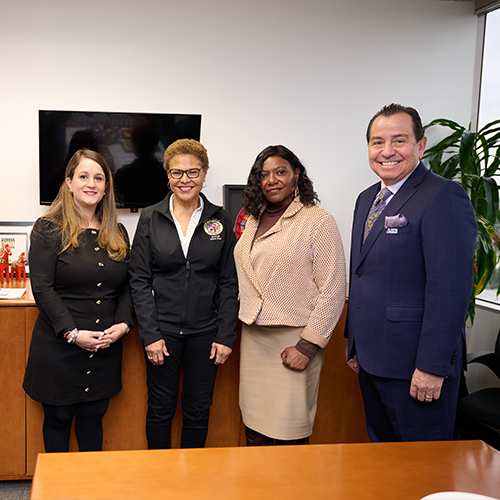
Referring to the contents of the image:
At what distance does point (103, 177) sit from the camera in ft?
6.82

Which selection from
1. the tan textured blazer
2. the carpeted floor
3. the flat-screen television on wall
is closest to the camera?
the tan textured blazer

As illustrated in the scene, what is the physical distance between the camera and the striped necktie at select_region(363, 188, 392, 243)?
5.80ft

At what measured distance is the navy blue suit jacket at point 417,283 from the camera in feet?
4.96

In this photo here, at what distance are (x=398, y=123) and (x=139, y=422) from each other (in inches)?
75.7

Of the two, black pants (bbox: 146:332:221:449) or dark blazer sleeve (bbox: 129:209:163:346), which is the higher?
dark blazer sleeve (bbox: 129:209:163:346)

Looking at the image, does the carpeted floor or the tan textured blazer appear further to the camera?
the carpeted floor

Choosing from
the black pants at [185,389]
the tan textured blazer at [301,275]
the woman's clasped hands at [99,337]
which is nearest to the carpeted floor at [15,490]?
the black pants at [185,389]

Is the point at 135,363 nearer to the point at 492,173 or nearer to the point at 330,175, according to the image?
the point at 330,175

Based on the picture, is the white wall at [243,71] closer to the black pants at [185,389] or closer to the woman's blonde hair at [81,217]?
the woman's blonde hair at [81,217]

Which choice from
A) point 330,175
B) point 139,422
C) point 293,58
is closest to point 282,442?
point 139,422

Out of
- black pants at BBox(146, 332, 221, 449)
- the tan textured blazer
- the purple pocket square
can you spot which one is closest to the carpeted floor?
black pants at BBox(146, 332, 221, 449)

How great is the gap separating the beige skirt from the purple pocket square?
0.63m

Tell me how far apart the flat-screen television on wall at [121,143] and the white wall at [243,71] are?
6.7 inches

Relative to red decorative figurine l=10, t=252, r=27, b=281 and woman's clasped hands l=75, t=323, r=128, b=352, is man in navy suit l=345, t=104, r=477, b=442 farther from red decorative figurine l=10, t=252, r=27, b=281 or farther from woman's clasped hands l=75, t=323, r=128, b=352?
red decorative figurine l=10, t=252, r=27, b=281
